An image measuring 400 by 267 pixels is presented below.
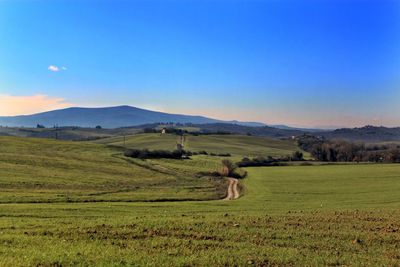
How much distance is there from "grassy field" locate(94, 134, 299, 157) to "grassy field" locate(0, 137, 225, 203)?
50.2 m

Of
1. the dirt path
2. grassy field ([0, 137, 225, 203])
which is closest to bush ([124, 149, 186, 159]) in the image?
grassy field ([0, 137, 225, 203])

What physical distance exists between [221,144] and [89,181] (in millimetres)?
101987

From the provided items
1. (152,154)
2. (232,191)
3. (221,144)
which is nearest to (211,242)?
(232,191)

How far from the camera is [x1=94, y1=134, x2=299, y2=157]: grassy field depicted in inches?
5256

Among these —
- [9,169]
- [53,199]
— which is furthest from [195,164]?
[53,199]

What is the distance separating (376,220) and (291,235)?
6997mm

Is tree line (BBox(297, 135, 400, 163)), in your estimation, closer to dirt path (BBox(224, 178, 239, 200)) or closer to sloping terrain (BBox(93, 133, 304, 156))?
sloping terrain (BBox(93, 133, 304, 156))

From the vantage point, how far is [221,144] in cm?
15350

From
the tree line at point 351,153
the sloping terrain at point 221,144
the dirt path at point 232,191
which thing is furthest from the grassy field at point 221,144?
the dirt path at point 232,191

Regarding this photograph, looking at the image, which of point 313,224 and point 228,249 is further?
point 313,224

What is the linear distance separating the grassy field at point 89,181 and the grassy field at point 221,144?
165 ft

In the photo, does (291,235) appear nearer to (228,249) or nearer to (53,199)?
(228,249)

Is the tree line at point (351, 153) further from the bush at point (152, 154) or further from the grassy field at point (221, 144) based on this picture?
the bush at point (152, 154)

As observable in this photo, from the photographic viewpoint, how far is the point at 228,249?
43.7 ft
